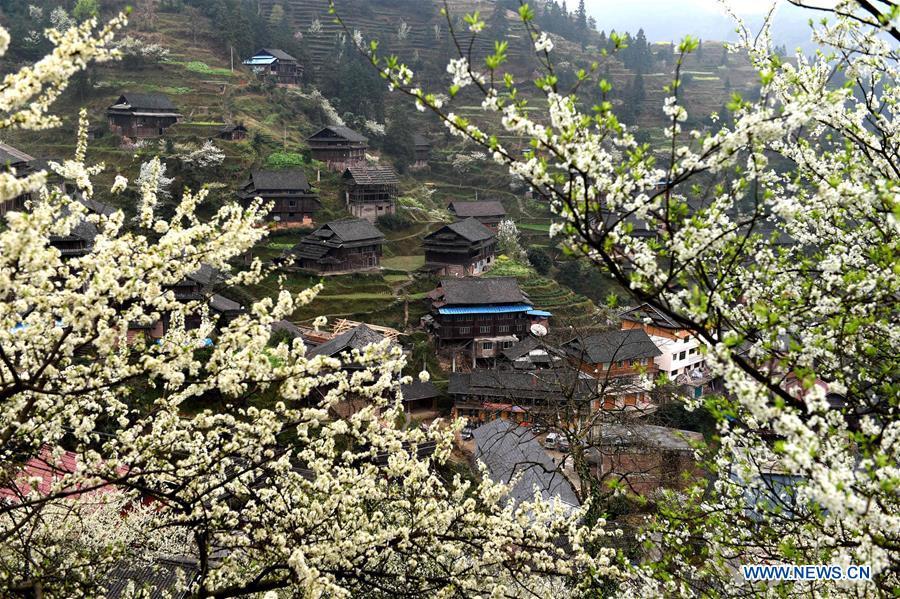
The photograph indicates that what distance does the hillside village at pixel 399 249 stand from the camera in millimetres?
30936

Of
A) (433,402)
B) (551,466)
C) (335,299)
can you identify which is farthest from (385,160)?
(551,466)

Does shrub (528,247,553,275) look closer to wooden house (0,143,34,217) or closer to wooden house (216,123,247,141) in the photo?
wooden house (216,123,247,141)

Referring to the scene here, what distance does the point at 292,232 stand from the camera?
49281mm

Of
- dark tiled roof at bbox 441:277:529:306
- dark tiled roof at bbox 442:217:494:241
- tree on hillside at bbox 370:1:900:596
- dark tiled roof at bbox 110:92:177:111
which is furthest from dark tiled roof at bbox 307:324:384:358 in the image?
dark tiled roof at bbox 110:92:177:111

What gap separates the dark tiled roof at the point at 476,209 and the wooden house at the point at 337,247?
13584 millimetres

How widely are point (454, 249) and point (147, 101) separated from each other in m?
29.2

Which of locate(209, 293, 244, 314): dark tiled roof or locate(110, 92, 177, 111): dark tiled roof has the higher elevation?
locate(110, 92, 177, 111): dark tiled roof

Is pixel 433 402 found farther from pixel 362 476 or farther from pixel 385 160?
pixel 385 160

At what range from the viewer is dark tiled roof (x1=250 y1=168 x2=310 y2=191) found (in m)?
48.4

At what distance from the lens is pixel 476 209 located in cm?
5994

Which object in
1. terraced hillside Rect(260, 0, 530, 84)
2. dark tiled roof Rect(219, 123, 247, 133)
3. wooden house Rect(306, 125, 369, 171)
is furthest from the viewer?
terraced hillside Rect(260, 0, 530, 84)

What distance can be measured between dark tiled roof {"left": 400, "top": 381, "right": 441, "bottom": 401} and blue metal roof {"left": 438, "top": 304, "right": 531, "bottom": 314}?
609cm

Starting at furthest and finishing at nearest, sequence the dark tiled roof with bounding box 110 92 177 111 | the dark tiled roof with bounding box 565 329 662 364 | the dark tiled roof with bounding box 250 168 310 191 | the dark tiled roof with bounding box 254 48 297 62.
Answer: the dark tiled roof with bounding box 254 48 297 62 < the dark tiled roof with bounding box 110 92 177 111 < the dark tiled roof with bounding box 250 168 310 191 < the dark tiled roof with bounding box 565 329 662 364

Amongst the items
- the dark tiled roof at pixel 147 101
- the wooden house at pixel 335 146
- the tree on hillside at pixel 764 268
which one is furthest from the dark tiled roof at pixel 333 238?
the tree on hillside at pixel 764 268
